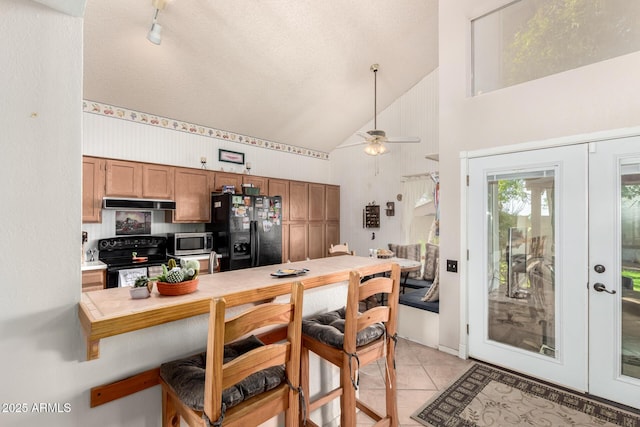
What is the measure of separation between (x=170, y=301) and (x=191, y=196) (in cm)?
364

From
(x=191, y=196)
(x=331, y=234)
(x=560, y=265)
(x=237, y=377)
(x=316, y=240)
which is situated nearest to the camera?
(x=237, y=377)

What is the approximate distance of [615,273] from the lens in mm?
2232

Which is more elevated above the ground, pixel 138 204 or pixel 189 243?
pixel 138 204

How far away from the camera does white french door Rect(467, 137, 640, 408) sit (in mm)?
2209

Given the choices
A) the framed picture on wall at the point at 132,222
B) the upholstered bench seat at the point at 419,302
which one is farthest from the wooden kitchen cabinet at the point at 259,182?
the upholstered bench seat at the point at 419,302

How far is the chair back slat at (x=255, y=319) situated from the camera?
1.07 meters

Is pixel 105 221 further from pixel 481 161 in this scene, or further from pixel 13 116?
pixel 481 161

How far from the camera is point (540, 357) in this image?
254 centimetres

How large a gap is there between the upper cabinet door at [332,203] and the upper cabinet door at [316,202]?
13 cm

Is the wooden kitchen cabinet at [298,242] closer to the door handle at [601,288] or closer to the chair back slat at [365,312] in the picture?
the chair back slat at [365,312]

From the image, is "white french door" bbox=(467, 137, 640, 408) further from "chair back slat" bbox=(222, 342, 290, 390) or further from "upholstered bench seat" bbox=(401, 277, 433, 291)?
"chair back slat" bbox=(222, 342, 290, 390)

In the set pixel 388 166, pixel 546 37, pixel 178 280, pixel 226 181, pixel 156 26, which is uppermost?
pixel 156 26

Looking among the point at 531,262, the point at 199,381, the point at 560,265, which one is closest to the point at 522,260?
the point at 531,262

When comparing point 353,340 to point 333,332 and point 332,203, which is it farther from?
point 332,203
